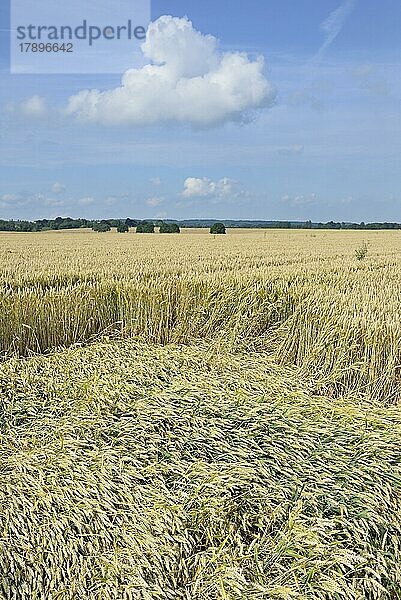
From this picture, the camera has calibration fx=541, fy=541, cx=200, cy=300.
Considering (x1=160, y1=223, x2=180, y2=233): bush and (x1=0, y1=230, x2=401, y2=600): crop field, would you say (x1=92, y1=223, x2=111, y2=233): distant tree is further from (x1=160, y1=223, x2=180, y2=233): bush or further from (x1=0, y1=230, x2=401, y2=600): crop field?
(x1=0, y1=230, x2=401, y2=600): crop field

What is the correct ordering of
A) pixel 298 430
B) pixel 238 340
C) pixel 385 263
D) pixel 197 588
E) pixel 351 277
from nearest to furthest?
pixel 197 588 → pixel 298 430 → pixel 238 340 → pixel 351 277 → pixel 385 263

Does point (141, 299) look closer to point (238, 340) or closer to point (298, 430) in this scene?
point (238, 340)

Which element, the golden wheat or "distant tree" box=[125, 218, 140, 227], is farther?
"distant tree" box=[125, 218, 140, 227]

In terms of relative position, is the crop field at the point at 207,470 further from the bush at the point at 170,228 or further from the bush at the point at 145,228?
the bush at the point at 145,228

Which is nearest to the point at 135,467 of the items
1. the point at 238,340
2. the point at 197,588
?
the point at 197,588

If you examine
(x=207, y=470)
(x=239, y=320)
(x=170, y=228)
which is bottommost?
(x=207, y=470)

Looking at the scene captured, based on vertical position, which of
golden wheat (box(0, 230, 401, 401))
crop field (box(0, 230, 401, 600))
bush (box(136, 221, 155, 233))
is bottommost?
crop field (box(0, 230, 401, 600))

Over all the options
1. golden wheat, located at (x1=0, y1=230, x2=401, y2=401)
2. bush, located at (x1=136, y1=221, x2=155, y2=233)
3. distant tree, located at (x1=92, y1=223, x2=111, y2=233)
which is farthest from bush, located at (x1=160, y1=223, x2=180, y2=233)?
golden wheat, located at (x1=0, y1=230, x2=401, y2=401)

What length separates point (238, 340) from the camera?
5.61m

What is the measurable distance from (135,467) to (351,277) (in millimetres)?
7154

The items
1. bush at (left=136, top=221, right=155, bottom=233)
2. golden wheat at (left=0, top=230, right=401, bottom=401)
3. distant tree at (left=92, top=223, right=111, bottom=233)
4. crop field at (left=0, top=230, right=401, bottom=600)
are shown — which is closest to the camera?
crop field at (left=0, top=230, right=401, bottom=600)

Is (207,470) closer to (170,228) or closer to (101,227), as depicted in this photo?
(170,228)

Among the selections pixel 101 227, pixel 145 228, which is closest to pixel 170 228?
pixel 145 228

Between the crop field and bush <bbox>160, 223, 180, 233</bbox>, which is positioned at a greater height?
bush <bbox>160, 223, 180, 233</bbox>
